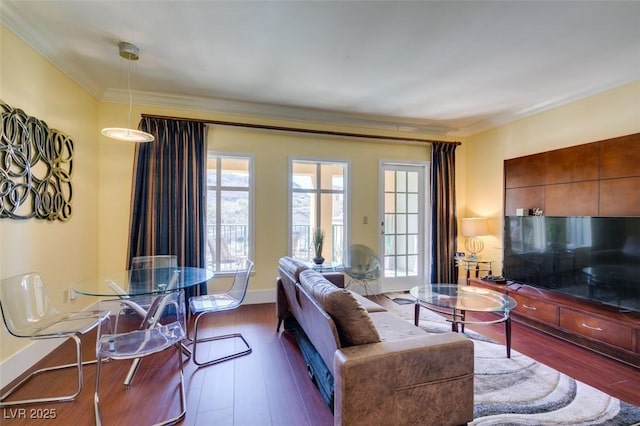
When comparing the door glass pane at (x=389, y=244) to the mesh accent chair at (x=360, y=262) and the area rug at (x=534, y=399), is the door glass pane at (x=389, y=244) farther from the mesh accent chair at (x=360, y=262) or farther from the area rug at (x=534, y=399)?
the area rug at (x=534, y=399)

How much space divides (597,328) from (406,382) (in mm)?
2393

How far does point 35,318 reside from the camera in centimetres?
212

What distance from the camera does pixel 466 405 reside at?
1.66m

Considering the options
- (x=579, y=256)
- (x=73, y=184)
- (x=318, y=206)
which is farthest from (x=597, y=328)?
(x=73, y=184)

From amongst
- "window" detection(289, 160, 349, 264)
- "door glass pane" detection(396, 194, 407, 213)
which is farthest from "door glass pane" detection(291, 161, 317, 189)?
"door glass pane" detection(396, 194, 407, 213)

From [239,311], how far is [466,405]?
2.88 m

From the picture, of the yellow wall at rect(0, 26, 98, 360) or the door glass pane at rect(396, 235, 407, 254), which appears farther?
the door glass pane at rect(396, 235, 407, 254)

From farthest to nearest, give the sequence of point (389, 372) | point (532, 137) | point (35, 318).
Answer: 1. point (532, 137)
2. point (35, 318)
3. point (389, 372)

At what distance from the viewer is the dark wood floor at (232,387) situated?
6.04 ft

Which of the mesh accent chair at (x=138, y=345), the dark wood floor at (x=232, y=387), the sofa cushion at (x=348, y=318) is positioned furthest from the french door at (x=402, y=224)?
the mesh accent chair at (x=138, y=345)

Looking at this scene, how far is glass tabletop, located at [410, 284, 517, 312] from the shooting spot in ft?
8.61

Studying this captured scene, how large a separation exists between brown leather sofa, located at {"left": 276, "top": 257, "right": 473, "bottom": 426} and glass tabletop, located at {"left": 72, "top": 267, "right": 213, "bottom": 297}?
4.28 feet

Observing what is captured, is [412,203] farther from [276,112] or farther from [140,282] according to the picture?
[140,282]

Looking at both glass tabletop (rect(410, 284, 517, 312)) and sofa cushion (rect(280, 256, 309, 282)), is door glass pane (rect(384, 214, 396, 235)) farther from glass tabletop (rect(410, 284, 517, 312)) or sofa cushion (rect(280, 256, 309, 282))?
sofa cushion (rect(280, 256, 309, 282))
